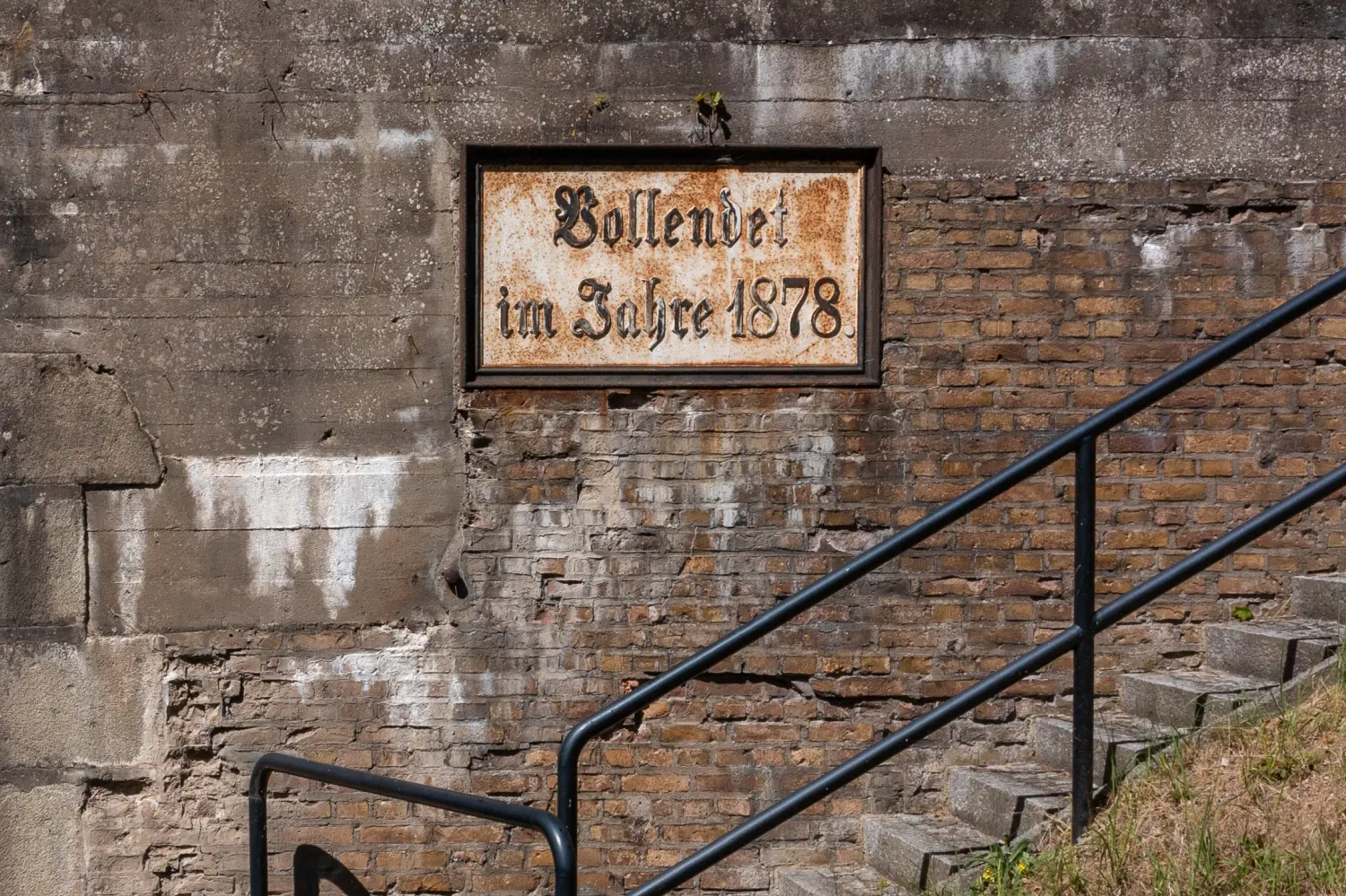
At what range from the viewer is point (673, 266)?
376 centimetres

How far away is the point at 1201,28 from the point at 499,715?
3.29 metres

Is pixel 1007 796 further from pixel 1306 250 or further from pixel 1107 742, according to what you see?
pixel 1306 250

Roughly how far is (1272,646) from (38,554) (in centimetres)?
388

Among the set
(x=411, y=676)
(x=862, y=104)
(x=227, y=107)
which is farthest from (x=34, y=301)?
(x=862, y=104)

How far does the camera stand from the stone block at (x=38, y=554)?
12.0 ft

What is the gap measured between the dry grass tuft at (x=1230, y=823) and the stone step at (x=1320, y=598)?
1.96 ft

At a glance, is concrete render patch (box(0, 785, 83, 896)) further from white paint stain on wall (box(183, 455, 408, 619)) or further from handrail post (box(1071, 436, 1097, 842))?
handrail post (box(1071, 436, 1097, 842))

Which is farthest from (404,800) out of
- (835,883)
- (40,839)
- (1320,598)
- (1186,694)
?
(1320,598)

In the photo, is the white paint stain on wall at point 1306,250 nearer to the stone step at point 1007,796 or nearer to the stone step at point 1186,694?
the stone step at point 1186,694

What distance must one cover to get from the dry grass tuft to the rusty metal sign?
158cm

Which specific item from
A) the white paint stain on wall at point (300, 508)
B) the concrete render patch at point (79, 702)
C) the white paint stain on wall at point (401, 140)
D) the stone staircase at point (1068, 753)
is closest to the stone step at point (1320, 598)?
the stone staircase at point (1068, 753)

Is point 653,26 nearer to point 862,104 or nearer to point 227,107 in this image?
point 862,104

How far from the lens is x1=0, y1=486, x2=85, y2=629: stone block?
3.67 metres

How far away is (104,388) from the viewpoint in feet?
12.1
